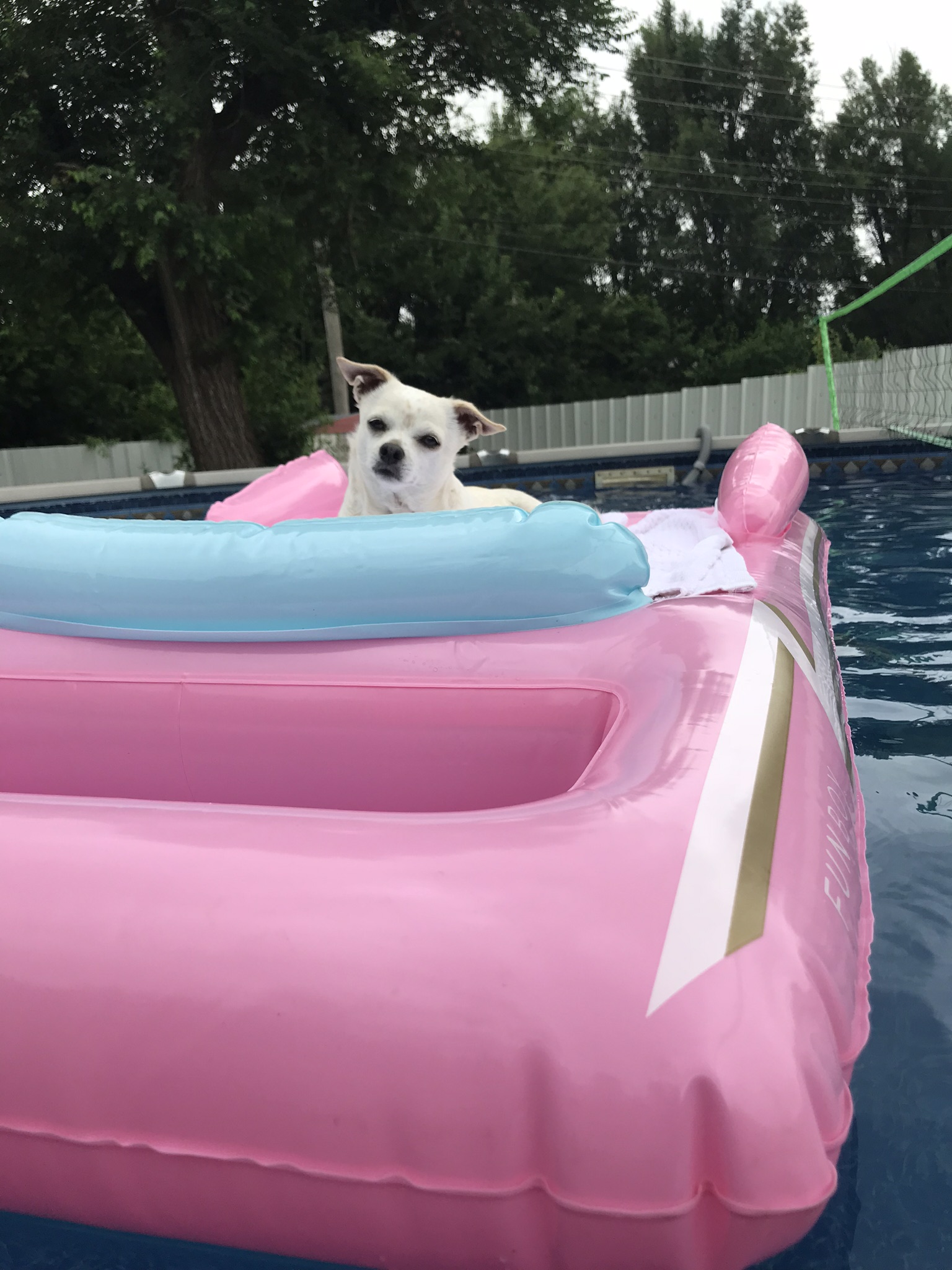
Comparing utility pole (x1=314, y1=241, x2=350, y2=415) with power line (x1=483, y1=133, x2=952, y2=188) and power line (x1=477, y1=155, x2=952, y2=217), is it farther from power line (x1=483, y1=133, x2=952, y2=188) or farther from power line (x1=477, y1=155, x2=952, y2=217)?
power line (x1=477, y1=155, x2=952, y2=217)

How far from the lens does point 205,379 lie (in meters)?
11.6

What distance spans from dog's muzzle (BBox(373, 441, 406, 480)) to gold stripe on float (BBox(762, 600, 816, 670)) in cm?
169

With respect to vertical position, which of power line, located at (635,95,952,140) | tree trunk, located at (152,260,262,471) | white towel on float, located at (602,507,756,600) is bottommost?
white towel on float, located at (602,507,756,600)

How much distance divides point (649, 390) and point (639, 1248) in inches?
964

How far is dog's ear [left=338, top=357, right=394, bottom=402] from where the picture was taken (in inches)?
151

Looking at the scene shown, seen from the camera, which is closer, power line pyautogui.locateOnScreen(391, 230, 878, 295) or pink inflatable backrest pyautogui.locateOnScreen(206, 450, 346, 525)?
pink inflatable backrest pyautogui.locateOnScreen(206, 450, 346, 525)

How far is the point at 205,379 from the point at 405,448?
9009 mm

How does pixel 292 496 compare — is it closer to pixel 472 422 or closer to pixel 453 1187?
pixel 472 422

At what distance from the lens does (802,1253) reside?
1.21 metres

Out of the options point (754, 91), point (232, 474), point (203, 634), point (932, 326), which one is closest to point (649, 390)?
point (932, 326)

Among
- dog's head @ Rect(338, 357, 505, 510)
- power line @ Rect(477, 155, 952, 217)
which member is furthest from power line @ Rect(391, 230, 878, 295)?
dog's head @ Rect(338, 357, 505, 510)

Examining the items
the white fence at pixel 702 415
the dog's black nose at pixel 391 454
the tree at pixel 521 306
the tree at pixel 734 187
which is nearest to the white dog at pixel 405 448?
the dog's black nose at pixel 391 454

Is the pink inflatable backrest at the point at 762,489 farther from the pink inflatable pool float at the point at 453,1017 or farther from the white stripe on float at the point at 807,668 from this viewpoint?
the pink inflatable pool float at the point at 453,1017

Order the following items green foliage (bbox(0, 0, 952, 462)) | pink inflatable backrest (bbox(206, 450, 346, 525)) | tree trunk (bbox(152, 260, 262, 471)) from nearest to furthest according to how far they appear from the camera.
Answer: pink inflatable backrest (bbox(206, 450, 346, 525)) → green foliage (bbox(0, 0, 952, 462)) → tree trunk (bbox(152, 260, 262, 471))
